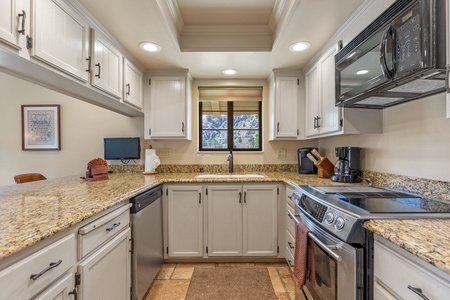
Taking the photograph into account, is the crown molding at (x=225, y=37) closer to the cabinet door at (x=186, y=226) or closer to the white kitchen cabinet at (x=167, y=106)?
the white kitchen cabinet at (x=167, y=106)

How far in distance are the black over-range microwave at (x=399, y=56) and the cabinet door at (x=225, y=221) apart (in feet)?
4.58

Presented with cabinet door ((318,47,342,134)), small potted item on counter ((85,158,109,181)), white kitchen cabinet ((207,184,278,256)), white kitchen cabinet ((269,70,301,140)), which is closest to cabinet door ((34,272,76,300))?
small potted item on counter ((85,158,109,181))

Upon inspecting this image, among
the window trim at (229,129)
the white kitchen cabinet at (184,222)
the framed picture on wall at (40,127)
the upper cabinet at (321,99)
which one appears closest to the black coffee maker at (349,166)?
the upper cabinet at (321,99)

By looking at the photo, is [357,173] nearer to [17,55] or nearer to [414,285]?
[414,285]

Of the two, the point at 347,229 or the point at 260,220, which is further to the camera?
the point at 260,220

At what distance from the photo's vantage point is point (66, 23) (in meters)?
1.38

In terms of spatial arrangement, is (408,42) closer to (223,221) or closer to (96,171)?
(223,221)

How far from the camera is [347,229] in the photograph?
3.21 feet

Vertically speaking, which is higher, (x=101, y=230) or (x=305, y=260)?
(x=101, y=230)

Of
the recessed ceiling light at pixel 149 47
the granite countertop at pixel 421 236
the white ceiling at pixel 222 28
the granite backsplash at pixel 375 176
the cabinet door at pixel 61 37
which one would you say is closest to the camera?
the granite countertop at pixel 421 236

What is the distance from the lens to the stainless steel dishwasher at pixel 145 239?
157 cm

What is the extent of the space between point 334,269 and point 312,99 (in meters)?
1.77

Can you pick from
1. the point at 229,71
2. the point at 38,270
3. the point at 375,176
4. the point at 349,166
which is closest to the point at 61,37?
the point at 38,270

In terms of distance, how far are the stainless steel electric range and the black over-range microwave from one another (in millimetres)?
606
